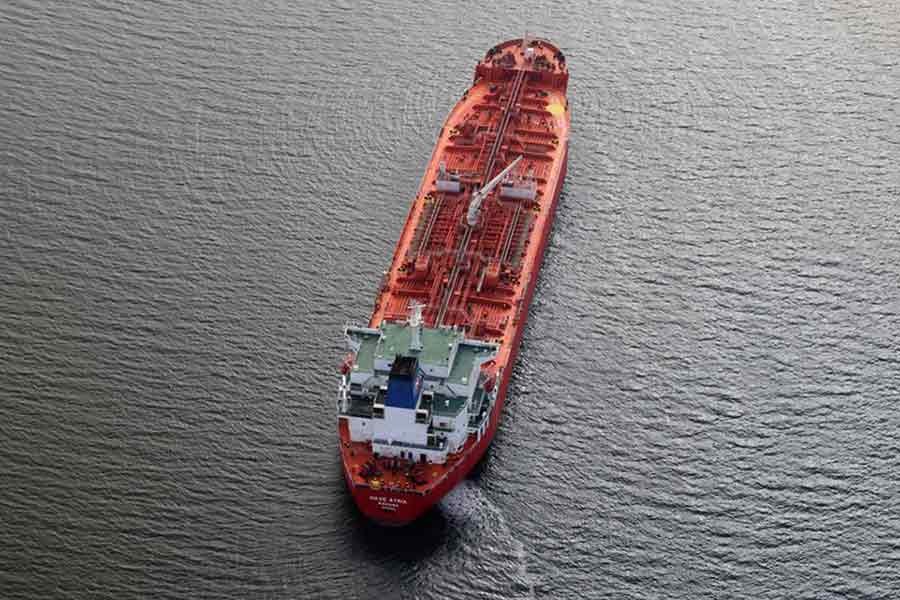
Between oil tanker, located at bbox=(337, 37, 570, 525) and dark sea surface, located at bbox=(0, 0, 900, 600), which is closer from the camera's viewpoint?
dark sea surface, located at bbox=(0, 0, 900, 600)

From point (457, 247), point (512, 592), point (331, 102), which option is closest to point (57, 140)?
point (331, 102)

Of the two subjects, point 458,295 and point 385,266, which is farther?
point 385,266

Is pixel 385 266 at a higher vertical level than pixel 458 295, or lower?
lower

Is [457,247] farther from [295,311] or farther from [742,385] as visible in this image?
[742,385]

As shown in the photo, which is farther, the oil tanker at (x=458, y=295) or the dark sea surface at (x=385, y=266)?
the oil tanker at (x=458, y=295)
